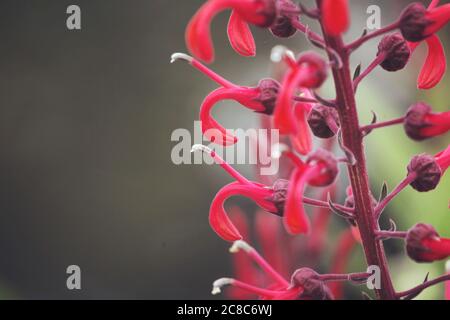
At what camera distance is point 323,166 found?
4.22ft

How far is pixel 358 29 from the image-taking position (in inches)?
137

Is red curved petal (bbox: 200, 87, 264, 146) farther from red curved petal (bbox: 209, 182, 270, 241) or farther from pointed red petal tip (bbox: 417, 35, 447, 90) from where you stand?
pointed red petal tip (bbox: 417, 35, 447, 90)

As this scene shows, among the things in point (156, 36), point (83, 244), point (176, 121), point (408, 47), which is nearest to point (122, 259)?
point (83, 244)

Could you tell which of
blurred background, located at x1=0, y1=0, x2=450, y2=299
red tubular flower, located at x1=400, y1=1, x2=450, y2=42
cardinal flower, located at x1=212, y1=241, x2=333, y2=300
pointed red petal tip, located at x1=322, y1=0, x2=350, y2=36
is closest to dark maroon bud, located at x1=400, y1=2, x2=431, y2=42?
red tubular flower, located at x1=400, y1=1, x2=450, y2=42

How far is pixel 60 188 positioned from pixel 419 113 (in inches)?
93.3

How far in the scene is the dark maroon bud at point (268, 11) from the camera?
A: 4.27ft

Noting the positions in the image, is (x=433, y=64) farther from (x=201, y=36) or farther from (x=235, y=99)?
(x=201, y=36)

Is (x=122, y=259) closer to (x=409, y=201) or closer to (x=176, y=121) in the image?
(x=176, y=121)

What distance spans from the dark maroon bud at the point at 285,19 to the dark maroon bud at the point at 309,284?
447 mm

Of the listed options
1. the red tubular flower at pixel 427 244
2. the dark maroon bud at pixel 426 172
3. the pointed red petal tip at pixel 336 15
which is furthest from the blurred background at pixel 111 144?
the pointed red petal tip at pixel 336 15

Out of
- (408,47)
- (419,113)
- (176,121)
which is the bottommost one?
(419,113)

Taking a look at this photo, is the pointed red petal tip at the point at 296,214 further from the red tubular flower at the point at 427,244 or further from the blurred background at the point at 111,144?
the blurred background at the point at 111,144

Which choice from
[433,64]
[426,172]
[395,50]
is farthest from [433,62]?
[426,172]

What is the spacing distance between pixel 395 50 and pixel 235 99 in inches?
12.3
